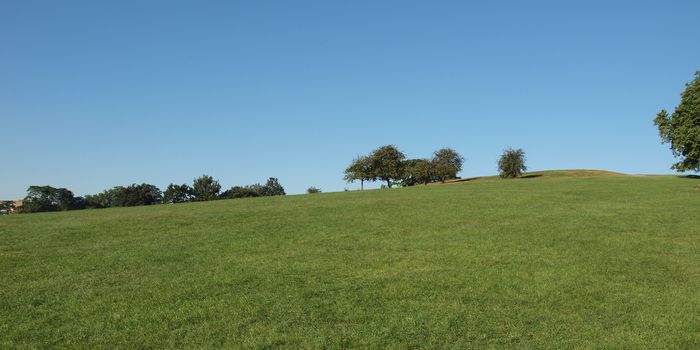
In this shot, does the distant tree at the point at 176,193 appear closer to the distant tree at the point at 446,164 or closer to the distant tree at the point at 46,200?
the distant tree at the point at 46,200

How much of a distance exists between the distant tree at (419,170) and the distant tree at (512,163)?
21237 mm

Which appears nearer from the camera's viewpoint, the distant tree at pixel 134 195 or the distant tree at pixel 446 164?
the distant tree at pixel 446 164

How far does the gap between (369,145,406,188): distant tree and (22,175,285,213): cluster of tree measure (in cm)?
4284

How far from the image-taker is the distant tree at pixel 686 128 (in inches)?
1722

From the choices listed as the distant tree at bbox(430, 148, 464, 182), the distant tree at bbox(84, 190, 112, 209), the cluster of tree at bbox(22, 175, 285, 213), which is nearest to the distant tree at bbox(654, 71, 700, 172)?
the distant tree at bbox(430, 148, 464, 182)

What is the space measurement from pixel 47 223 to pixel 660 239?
99.6ft

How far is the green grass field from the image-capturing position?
1012cm

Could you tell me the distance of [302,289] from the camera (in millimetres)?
13148

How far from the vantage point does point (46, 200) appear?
140m

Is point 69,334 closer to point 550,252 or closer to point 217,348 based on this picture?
point 217,348

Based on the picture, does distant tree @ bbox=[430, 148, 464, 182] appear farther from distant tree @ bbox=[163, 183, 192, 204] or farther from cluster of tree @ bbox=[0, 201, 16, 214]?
cluster of tree @ bbox=[0, 201, 16, 214]

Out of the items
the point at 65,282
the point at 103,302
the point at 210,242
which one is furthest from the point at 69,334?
the point at 210,242

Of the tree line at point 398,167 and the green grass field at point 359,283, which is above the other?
the tree line at point 398,167

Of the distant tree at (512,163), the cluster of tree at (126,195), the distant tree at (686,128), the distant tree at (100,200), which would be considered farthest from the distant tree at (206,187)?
the distant tree at (686,128)
